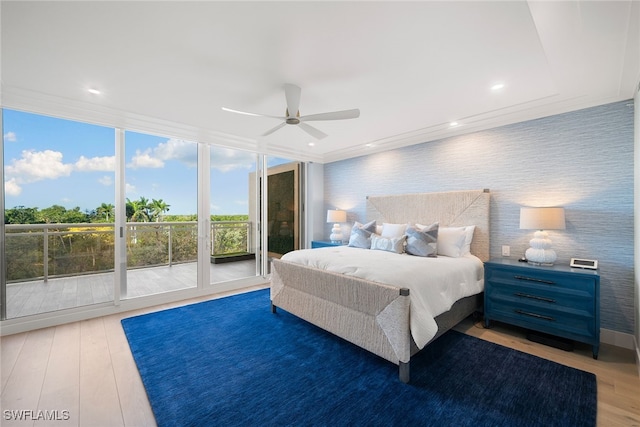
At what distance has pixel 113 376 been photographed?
2.13 meters

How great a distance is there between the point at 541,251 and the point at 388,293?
1899 millimetres

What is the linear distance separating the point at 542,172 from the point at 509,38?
184 centimetres

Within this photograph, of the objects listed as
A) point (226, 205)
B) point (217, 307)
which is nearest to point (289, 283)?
point (217, 307)

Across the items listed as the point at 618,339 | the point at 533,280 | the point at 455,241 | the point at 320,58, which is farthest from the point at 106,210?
the point at 618,339

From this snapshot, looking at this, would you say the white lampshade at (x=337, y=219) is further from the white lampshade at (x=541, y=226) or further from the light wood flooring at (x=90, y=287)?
the white lampshade at (x=541, y=226)

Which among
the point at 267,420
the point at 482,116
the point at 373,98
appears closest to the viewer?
the point at 267,420

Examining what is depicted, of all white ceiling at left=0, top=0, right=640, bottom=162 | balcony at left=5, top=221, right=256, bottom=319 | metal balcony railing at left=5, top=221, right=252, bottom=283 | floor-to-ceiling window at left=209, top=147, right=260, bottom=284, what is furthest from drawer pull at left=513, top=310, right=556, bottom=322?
metal balcony railing at left=5, top=221, right=252, bottom=283

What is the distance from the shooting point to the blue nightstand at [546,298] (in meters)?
2.38

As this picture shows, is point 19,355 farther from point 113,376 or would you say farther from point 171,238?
point 171,238

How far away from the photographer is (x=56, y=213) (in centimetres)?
329

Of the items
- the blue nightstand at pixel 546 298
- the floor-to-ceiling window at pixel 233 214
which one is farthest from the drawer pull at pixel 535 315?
the floor-to-ceiling window at pixel 233 214

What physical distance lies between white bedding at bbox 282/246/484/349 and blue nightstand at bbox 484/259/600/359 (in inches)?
9.1
